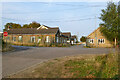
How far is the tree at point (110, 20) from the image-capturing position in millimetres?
27688

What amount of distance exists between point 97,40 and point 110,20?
7.44 metres

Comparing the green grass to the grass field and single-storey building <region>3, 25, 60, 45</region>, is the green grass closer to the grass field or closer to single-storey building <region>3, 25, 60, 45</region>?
the grass field

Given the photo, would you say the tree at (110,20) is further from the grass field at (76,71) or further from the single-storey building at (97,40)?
the grass field at (76,71)

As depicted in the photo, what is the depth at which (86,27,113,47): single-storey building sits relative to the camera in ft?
108

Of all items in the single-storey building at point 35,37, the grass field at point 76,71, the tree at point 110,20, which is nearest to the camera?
the grass field at point 76,71

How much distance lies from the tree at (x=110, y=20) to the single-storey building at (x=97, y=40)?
416 cm

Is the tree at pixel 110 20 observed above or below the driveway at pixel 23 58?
above

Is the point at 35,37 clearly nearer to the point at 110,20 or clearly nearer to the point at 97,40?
the point at 97,40

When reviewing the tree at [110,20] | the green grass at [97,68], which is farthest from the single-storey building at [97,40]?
the green grass at [97,68]

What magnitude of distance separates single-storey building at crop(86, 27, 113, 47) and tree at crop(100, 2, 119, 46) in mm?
4162

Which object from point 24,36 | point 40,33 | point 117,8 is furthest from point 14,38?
point 117,8

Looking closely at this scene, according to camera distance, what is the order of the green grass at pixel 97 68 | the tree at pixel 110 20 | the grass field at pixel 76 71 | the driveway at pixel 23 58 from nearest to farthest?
the grass field at pixel 76 71
the green grass at pixel 97 68
the driveway at pixel 23 58
the tree at pixel 110 20

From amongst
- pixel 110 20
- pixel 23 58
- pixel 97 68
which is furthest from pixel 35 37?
pixel 97 68

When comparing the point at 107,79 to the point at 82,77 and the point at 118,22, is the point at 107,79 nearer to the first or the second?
the point at 82,77
